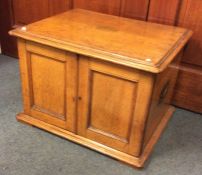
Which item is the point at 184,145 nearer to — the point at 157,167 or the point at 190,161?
the point at 190,161

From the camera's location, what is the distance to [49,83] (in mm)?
1424

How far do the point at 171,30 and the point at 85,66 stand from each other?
529 millimetres

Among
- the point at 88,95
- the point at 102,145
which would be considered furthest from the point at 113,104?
the point at 102,145

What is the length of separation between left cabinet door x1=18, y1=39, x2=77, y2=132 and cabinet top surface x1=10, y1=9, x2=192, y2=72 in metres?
0.06

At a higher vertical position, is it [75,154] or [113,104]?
[113,104]

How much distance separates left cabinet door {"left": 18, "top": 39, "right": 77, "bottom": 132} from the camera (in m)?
1.33

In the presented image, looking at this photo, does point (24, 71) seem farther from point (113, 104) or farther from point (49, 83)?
point (113, 104)

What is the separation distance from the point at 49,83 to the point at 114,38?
409mm

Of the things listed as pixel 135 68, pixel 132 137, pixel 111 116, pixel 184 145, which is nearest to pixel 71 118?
pixel 111 116

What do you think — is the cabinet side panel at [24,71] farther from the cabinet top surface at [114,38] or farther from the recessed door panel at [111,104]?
the recessed door panel at [111,104]

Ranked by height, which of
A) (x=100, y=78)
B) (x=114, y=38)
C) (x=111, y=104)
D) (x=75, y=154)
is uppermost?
(x=114, y=38)

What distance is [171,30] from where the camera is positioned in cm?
146

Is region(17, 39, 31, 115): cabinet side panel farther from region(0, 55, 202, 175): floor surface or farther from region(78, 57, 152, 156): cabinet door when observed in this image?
region(78, 57, 152, 156): cabinet door

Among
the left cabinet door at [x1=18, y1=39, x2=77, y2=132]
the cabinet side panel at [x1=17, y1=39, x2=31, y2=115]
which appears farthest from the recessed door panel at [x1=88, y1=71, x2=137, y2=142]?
the cabinet side panel at [x1=17, y1=39, x2=31, y2=115]
